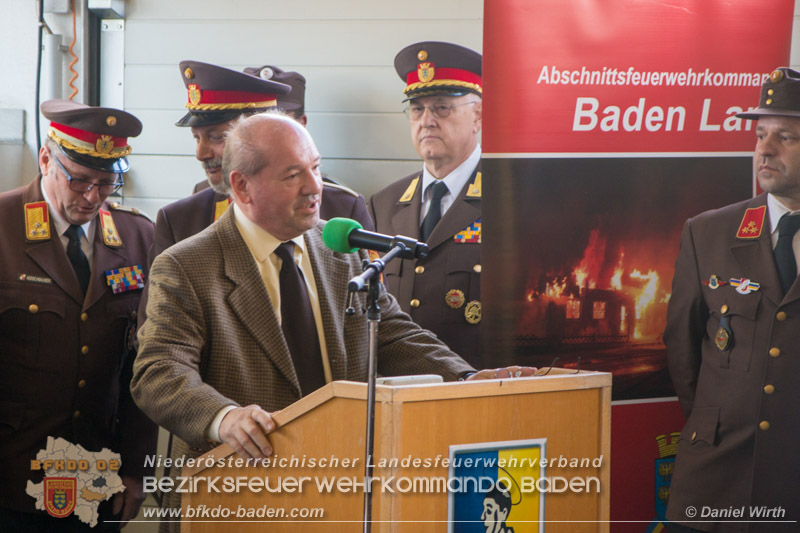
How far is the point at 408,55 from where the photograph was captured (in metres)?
3.36

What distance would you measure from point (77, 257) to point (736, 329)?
2.23 m

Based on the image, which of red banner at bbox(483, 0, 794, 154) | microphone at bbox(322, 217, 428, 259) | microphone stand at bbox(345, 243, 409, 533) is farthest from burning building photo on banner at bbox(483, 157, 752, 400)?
microphone stand at bbox(345, 243, 409, 533)

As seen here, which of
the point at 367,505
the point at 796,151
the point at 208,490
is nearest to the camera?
the point at 367,505

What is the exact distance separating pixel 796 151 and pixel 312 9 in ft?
7.74

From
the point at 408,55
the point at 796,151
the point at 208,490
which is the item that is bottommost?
the point at 208,490

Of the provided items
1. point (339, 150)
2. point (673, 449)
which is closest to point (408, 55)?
point (339, 150)

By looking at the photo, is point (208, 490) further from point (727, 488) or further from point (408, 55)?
point (408, 55)

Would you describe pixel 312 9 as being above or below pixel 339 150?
above

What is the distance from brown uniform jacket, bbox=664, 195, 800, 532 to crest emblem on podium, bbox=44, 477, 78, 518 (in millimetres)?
1966

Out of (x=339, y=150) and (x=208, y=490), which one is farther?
(x=339, y=150)

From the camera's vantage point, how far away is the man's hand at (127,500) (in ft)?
9.45

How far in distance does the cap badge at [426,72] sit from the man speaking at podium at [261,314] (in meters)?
1.05

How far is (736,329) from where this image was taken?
2621mm

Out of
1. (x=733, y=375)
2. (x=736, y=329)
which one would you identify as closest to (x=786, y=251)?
(x=736, y=329)
